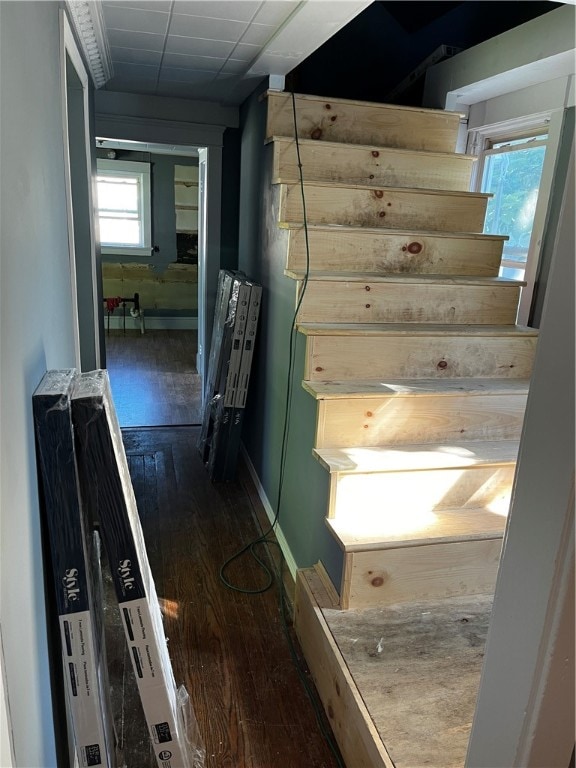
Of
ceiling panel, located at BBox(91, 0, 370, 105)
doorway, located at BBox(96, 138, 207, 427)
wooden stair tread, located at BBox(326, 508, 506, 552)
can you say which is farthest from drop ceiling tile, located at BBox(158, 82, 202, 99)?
doorway, located at BBox(96, 138, 207, 427)

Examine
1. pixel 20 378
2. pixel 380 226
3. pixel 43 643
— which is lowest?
pixel 43 643

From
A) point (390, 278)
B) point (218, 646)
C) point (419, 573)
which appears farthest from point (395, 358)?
point (218, 646)

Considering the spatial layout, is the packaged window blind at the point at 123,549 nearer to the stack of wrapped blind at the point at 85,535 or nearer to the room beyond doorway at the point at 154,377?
the stack of wrapped blind at the point at 85,535

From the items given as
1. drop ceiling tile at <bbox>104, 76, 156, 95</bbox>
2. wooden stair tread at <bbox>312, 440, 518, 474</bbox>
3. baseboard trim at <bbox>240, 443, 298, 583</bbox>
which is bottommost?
baseboard trim at <bbox>240, 443, 298, 583</bbox>

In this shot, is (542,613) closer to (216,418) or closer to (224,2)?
(224,2)

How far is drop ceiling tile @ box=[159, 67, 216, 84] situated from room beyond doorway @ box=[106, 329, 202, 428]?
2.23m

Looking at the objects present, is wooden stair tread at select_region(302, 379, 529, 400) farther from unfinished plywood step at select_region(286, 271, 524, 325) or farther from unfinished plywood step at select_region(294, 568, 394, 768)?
unfinished plywood step at select_region(294, 568, 394, 768)

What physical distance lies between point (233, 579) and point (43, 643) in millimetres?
1321

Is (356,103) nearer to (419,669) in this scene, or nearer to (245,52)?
(245,52)

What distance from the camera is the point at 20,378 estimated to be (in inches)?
38.0

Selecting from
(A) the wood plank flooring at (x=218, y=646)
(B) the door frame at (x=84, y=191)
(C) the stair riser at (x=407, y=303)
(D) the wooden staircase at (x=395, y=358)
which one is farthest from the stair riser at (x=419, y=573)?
(B) the door frame at (x=84, y=191)

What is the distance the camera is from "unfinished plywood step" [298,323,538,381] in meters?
2.09

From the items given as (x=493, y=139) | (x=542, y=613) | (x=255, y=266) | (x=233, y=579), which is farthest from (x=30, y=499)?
(x=493, y=139)

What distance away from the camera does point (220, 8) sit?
191 centimetres
